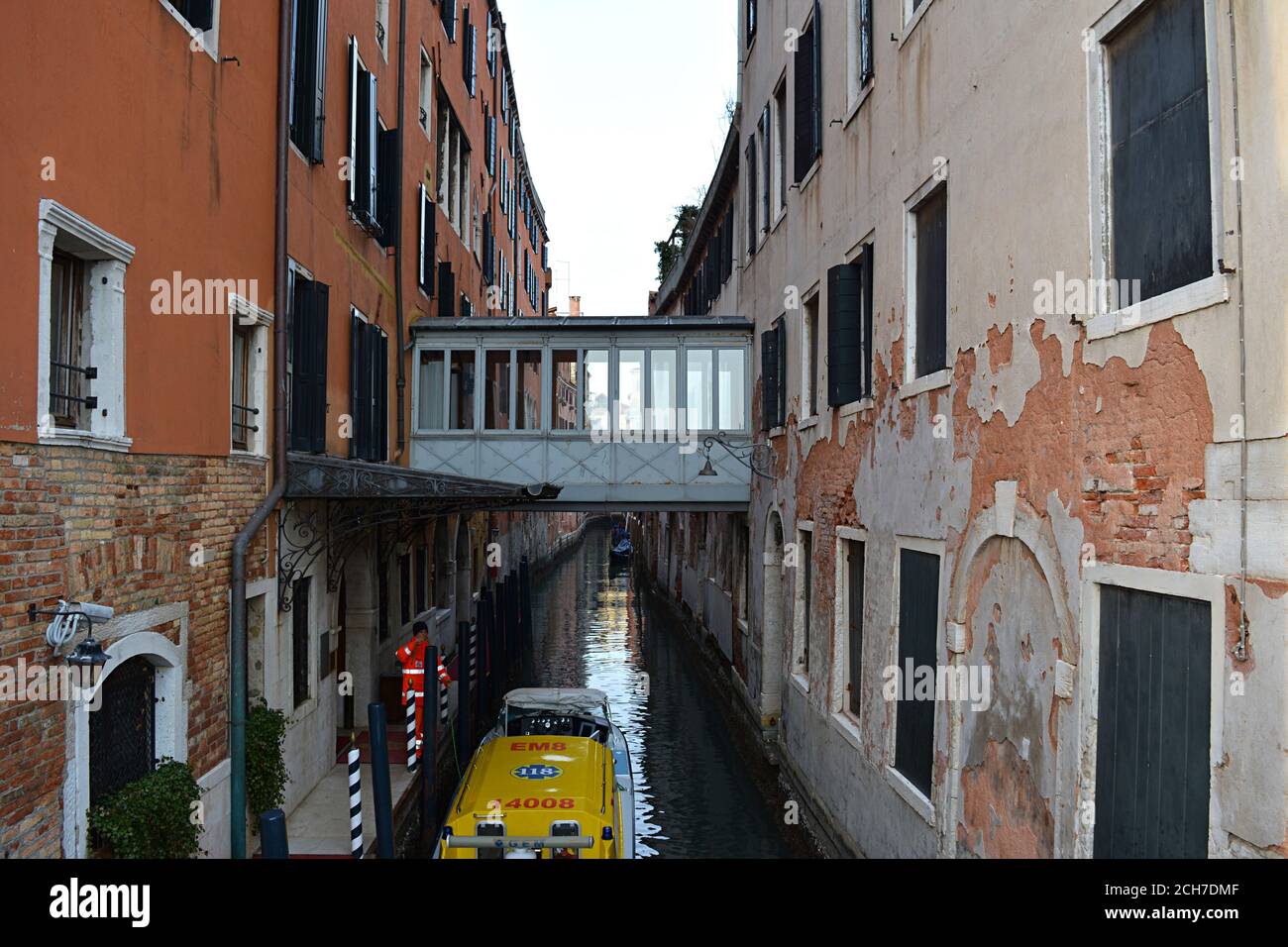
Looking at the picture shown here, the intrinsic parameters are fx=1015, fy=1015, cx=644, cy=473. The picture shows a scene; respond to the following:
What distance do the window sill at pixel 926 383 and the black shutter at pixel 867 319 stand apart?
1075mm

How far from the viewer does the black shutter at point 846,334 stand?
29.8 feet

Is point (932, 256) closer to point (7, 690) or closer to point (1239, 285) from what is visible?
point (1239, 285)

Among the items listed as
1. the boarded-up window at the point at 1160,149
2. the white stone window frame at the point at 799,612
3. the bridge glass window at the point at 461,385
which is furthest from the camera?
the bridge glass window at the point at 461,385

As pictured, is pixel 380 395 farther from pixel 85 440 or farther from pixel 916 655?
pixel 916 655

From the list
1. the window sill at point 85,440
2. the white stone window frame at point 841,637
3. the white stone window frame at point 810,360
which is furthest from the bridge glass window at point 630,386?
the window sill at point 85,440

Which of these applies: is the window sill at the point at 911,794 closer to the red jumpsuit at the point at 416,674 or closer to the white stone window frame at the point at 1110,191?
the white stone window frame at the point at 1110,191

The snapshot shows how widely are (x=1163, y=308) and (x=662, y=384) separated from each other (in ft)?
35.5

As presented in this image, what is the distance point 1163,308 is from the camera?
13.7 ft

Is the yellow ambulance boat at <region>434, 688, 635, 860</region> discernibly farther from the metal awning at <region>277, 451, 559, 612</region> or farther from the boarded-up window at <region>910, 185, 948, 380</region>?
the boarded-up window at <region>910, 185, 948, 380</region>

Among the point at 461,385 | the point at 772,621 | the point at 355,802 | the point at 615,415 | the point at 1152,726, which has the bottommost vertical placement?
the point at 355,802

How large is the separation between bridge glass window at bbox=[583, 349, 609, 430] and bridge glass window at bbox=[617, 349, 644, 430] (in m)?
0.19

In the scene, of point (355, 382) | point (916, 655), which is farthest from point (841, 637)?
point (355, 382)

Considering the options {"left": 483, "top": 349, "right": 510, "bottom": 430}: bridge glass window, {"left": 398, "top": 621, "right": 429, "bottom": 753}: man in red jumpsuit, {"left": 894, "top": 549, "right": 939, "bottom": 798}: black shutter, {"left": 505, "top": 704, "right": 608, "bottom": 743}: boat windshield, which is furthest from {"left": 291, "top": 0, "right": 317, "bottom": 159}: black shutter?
{"left": 483, "top": 349, "right": 510, "bottom": 430}: bridge glass window
